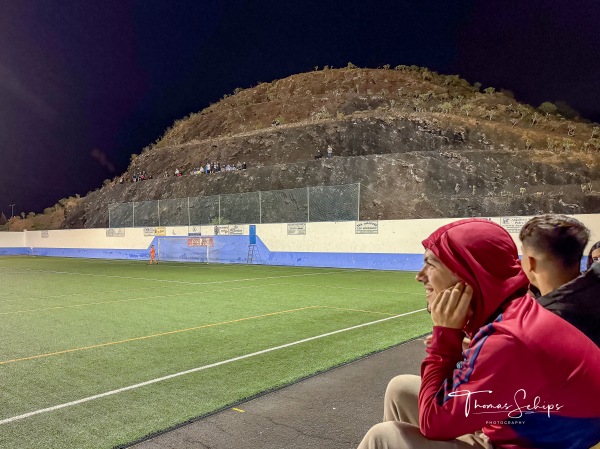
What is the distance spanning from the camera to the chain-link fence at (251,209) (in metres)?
25.2

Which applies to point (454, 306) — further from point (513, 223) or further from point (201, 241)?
point (201, 241)

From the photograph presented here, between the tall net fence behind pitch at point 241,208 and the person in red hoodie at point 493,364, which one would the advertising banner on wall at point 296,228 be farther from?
the person in red hoodie at point 493,364

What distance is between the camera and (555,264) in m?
2.77

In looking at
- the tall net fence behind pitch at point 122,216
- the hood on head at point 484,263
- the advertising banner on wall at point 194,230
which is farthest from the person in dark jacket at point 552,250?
the tall net fence behind pitch at point 122,216

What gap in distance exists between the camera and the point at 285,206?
27391 millimetres

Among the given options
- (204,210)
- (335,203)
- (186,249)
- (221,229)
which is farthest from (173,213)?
(335,203)

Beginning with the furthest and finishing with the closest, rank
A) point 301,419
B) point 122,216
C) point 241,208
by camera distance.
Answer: point 122,216 < point 241,208 < point 301,419

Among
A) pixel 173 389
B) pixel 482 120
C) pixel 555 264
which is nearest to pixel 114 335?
pixel 173 389

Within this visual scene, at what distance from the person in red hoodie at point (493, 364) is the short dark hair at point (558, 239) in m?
0.95

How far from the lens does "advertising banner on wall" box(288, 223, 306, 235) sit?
2522 centimetres

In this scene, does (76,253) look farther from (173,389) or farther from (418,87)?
(418,87)

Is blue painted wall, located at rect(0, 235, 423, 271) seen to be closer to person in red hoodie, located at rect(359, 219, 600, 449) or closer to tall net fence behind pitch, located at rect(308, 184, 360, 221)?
tall net fence behind pitch, located at rect(308, 184, 360, 221)

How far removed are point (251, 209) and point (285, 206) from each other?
243 centimetres

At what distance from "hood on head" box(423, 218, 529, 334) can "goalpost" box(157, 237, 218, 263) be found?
2659 cm
